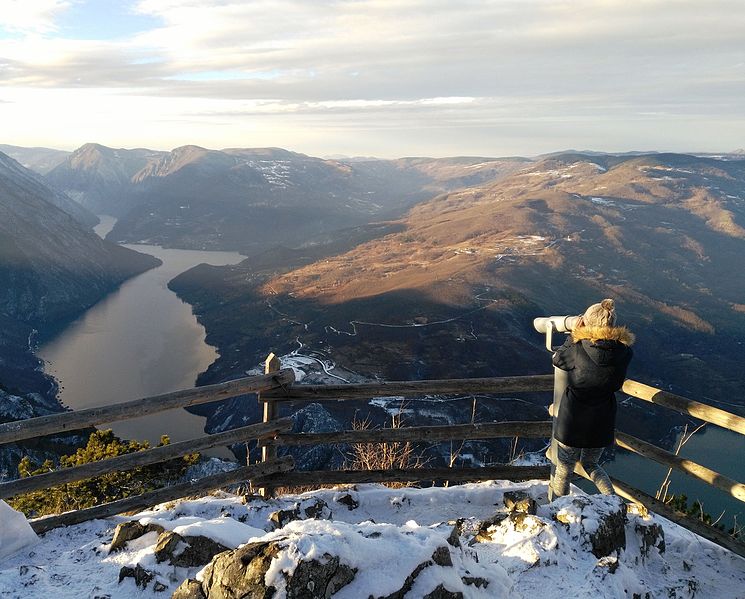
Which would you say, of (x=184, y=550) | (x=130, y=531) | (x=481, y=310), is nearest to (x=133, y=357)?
(x=481, y=310)

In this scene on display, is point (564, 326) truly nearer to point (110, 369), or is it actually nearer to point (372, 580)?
point (372, 580)

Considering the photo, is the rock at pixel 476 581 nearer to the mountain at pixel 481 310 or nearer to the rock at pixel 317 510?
the rock at pixel 317 510

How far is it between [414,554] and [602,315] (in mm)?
3107

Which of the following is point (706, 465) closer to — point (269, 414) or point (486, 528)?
point (486, 528)

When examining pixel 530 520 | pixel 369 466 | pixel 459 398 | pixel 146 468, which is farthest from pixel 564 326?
pixel 459 398

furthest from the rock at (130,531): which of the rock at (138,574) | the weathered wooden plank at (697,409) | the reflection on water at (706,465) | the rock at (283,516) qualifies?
the reflection on water at (706,465)

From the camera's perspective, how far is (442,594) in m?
4.34

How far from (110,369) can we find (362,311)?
60588 mm

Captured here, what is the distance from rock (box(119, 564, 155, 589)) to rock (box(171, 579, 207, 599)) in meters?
0.59

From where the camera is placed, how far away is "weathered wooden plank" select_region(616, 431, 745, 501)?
6.34 meters

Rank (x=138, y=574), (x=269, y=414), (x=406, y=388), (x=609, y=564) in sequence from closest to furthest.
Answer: (x=138, y=574), (x=609, y=564), (x=269, y=414), (x=406, y=388)

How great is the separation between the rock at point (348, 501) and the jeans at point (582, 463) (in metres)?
2.64

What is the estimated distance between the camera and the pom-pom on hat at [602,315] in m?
5.79

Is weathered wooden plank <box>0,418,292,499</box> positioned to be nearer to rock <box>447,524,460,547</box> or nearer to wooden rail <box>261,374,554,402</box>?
wooden rail <box>261,374,554,402</box>
